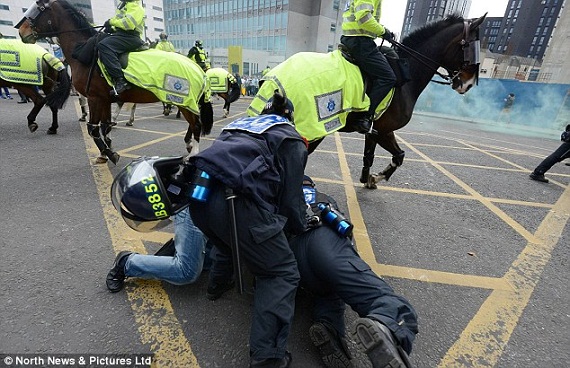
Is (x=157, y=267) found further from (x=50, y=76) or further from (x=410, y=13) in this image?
(x=410, y=13)

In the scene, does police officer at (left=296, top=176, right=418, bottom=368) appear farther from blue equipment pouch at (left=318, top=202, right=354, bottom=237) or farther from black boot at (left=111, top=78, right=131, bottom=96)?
black boot at (left=111, top=78, right=131, bottom=96)

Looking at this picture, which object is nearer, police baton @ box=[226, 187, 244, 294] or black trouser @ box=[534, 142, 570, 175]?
police baton @ box=[226, 187, 244, 294]

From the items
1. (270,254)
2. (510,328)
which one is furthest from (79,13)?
(510,328)

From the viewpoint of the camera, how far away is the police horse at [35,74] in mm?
5641

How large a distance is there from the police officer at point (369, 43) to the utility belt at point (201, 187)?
2460 mm

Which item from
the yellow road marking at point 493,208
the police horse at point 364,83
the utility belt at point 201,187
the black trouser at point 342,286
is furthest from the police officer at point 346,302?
the yellow road marking at point 493,208

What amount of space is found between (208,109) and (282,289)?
14.8 ft

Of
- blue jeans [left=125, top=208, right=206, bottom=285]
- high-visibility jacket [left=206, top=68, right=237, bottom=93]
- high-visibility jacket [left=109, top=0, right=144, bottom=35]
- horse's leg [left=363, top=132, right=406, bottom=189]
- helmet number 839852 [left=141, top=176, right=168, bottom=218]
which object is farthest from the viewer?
high-visibility jacket [left=206, top=68, right=237, bottom=93]

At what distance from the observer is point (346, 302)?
174cm

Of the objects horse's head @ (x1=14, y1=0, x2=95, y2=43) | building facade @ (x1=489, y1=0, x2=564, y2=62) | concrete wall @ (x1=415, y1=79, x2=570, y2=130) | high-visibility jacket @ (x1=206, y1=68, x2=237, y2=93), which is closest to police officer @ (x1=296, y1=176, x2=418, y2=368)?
horse's head @ (x1=14, y1=0, x2=95, y2=43)

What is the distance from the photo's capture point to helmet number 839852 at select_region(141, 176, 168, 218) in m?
1.48

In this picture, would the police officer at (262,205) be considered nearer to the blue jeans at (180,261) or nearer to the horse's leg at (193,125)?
the blue jeans at (180,261)

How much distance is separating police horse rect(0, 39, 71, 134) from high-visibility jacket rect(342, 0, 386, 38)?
5675mm

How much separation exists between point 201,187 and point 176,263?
845mm
